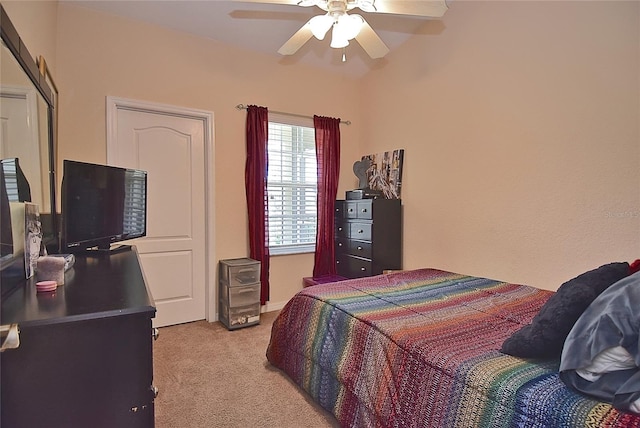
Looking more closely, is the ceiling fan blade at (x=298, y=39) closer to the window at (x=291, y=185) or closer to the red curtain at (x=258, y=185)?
the red curtain at (x=258, y=185)

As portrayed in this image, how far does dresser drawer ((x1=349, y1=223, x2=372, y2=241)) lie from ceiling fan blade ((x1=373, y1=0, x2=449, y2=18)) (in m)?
1.94

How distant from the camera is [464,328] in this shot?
5.28 ft

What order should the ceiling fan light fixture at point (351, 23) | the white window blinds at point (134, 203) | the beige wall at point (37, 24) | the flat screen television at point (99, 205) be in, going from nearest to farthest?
the beige wall at point (37, 24), the flat screen television at point (99, 205), the ceiling fan light fixture at point (351, 23), the white window blinds at point (134, 203)

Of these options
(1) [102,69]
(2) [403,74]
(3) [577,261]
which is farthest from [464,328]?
(1) [102,69]

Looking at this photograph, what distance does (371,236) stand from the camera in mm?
3459

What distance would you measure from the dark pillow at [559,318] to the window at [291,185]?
2.77 metres

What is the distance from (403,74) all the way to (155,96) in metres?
2.48

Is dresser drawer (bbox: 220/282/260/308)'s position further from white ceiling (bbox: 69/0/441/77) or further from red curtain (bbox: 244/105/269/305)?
white ceiling (bbox: 69/0/441/77)

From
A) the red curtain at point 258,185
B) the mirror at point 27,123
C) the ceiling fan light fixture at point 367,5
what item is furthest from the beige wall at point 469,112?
the ceiling fan light fixture at point 367,5

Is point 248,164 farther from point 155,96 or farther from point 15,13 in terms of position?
point 15,13

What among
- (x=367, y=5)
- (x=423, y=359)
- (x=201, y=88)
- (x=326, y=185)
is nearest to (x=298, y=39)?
(x=367, y=5)

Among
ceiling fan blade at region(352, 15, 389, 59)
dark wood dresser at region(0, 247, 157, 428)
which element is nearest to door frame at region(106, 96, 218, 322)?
ceiling fan blade at region(352, 15, 389, 59)

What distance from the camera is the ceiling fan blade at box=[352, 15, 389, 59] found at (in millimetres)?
2293

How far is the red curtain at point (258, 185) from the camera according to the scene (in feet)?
11.5
